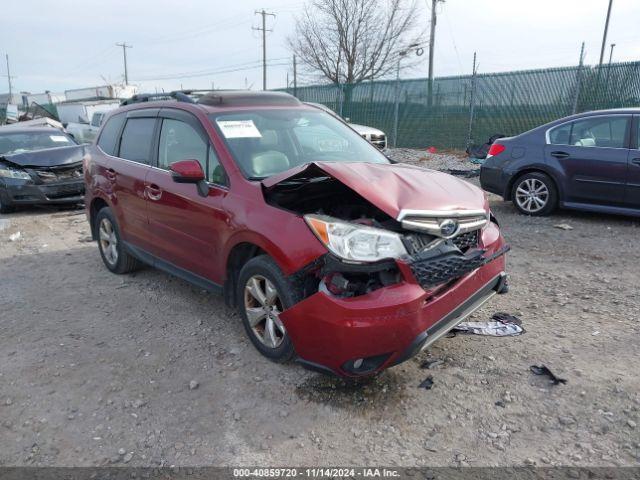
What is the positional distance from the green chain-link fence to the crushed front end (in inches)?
497

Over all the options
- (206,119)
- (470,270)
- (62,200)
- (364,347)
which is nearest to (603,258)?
(470,270)

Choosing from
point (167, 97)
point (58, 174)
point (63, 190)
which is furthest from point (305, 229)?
point (58, 174)

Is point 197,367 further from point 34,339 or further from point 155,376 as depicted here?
point 34,339

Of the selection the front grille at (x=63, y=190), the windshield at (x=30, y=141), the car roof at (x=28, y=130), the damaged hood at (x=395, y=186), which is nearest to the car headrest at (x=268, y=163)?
the damaged hood at (x=395, y=186)

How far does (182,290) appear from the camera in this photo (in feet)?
16.2

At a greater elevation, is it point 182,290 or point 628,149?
point 628,149

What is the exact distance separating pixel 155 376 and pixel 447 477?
199cm

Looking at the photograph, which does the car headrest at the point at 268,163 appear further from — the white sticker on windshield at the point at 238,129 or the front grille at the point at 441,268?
the front grille at the point at 441,268

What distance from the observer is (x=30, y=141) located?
32.4ft

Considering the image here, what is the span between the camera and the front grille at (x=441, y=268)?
2.80m

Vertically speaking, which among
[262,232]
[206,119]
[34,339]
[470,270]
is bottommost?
[34,339]

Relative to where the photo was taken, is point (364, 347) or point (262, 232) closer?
point (364, 347)

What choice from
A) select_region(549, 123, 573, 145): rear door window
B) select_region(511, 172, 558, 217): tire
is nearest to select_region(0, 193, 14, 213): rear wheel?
select_region(511, 172, 558, 217): tire

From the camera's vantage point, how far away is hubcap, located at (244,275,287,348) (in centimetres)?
329
